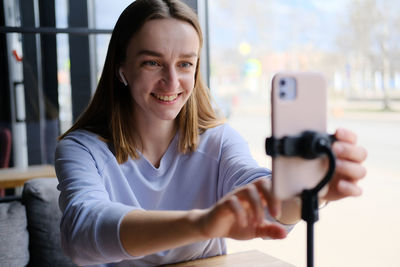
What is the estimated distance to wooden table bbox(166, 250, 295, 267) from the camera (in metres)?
Answer: 1.15

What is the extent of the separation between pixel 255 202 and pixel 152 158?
657mm

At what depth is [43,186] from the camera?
6.24 ft

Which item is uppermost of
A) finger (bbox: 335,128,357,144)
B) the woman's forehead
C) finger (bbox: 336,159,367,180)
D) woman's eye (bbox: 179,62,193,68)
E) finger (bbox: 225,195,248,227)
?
the woman's forehead

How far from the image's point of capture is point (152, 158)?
1.28m

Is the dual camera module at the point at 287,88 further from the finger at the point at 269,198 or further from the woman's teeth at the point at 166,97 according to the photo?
the woman's teeth at the point at 166,97

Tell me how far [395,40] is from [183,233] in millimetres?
4406

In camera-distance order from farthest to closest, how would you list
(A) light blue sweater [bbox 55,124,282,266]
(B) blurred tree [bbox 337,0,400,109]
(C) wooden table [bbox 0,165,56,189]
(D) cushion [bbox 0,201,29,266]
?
(B) blurred tree [bbox 337,0,400,109]
(C) wooden table [bbox 0,165,56,189]
(D) cushion [bbox 0,201,29,266]
(A) light blue sweater [bbox 55,124,282,266]

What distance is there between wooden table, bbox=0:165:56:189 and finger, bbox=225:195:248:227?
1981mm

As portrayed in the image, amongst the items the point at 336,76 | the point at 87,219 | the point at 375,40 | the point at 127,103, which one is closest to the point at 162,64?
the point at 127,103

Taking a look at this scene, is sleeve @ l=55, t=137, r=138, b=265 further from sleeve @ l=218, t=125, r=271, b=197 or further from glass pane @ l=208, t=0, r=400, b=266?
glass pane @ l=208, t=0, r=400, b=266

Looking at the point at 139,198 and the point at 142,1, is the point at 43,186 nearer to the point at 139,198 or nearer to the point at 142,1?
the point at 139,198

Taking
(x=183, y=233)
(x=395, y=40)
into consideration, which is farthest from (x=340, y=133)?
(x=395, y=40)

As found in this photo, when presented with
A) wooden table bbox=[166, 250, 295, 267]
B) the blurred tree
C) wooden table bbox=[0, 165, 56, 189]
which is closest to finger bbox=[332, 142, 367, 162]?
wooden table bbox=[166, 250, 295, 267]

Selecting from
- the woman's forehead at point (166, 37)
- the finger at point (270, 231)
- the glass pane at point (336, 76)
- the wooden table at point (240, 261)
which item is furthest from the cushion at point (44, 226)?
the finger at point (270, 231)
